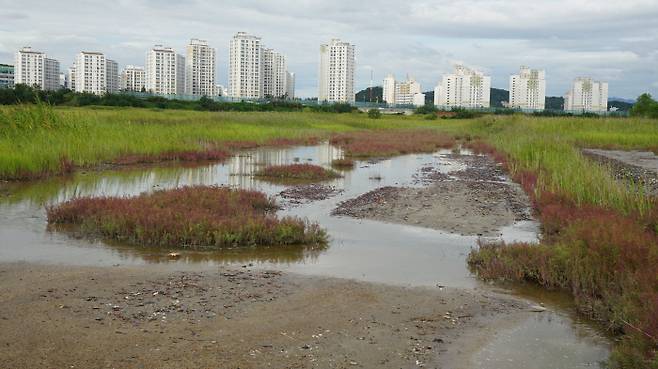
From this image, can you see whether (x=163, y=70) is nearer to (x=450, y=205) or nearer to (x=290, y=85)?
(x=290, y=85)

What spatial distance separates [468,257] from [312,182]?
1100 centimetres

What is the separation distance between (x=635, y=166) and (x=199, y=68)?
12428 centimetres

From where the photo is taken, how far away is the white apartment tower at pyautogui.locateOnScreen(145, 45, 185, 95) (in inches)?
5089

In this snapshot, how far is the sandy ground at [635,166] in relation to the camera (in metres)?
18.0

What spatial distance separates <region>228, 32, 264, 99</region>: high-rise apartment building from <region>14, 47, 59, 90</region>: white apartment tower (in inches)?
1399

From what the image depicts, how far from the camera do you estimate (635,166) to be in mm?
24531

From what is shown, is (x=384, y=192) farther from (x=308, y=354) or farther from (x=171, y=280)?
(x=308, y=354)

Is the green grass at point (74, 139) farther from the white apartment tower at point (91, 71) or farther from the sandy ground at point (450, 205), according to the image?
the white apartment tower at point (91, 71)

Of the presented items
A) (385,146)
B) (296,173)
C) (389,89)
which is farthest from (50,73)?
(296,173)

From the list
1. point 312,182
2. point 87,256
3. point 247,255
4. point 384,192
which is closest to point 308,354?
point 247,255

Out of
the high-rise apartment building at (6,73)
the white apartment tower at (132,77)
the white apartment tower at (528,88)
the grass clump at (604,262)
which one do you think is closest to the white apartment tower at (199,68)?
the white apartment tower at (132,77)

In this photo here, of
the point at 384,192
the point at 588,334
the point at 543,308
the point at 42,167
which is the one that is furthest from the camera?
the point at 42,167

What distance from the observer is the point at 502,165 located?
89.1 feet

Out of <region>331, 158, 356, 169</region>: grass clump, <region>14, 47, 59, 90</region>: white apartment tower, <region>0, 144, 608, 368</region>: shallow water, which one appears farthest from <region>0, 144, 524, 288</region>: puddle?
<region>14, 47, 59, 90</region>: white apartment tower
